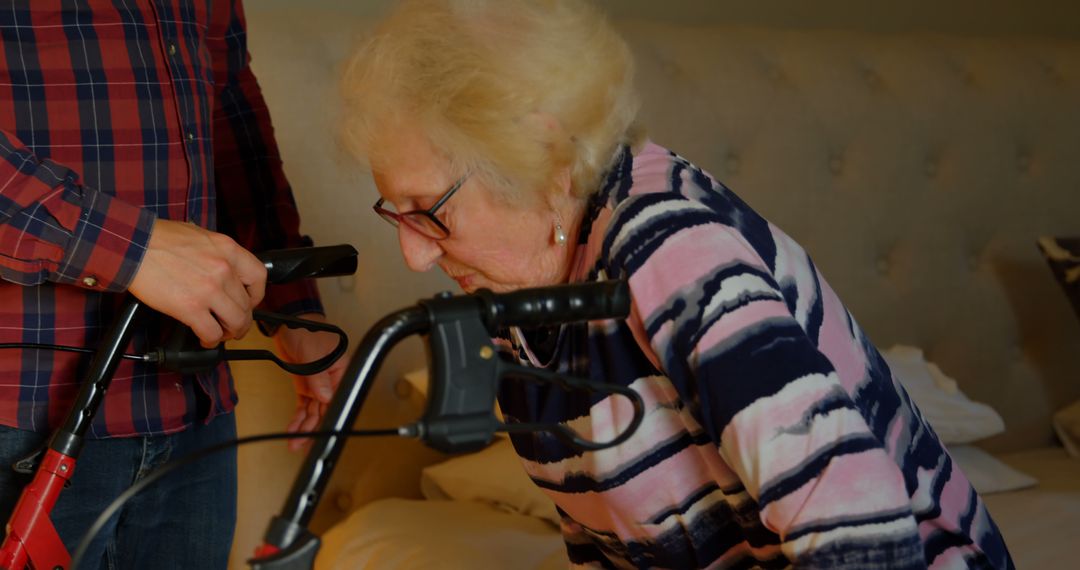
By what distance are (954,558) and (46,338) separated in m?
0.91

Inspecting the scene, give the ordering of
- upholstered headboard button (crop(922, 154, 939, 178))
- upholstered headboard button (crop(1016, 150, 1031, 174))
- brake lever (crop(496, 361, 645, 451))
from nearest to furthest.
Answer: brake lever (crop(496, 361, 645, 451))
upholstered headboard button (crop(922, 154, 939, 178))
upholstered headboard button (crop(1016, 150, 1031, 174))

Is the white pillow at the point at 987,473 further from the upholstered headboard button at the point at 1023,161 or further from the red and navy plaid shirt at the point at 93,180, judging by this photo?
the red and navy plaid shirt at the point at 93,180

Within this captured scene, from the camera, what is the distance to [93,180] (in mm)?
1157

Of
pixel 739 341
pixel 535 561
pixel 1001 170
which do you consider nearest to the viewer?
pixel 739 341

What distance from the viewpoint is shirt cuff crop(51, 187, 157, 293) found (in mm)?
1049

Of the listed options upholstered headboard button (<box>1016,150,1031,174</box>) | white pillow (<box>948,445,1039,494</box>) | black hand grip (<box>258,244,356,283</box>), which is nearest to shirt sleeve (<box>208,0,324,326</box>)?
black hand grip (<box>258,244,356,283</box>)

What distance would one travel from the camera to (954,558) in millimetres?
1094

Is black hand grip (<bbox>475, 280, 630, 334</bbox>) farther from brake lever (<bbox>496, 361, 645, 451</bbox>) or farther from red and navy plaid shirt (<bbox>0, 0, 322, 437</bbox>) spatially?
red and navy plaid shirt (<bbox>0, 0, 322, 437</bbox>)

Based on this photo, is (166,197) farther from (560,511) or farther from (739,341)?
(739,341)

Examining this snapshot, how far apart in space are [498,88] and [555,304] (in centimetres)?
28

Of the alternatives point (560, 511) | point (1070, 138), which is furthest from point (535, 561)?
point (1070, 138)

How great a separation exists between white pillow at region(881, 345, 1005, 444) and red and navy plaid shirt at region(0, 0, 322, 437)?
130cm

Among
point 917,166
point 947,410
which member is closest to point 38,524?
point 947,410

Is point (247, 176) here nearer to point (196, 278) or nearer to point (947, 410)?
point (196, 278)
